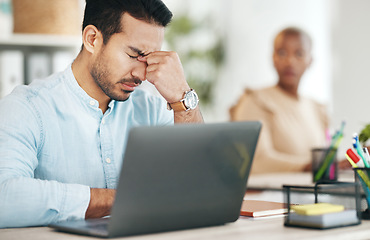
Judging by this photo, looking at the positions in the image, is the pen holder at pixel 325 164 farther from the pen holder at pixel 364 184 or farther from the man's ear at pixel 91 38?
the man's ear at pixel 91 38

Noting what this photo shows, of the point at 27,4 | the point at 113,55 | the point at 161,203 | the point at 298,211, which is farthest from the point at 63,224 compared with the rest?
the point at 27,4

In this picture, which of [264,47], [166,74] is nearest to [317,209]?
[166,74]

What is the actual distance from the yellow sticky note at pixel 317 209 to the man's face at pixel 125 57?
27.0 inches

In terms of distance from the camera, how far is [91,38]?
1658 mm

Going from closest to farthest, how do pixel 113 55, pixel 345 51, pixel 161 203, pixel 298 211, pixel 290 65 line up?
pixel 161 203
pixel 298 211
pixel 113 55
pixel 290 65
pixel 345 51

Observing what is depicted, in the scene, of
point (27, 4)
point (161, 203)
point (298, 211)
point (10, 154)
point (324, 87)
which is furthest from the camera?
point (324, 87)

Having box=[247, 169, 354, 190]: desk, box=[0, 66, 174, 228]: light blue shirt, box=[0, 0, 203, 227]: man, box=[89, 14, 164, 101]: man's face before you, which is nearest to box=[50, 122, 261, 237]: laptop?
box=[0, 66, 174, 228]: light blue shirt

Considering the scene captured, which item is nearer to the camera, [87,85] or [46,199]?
[46,199]

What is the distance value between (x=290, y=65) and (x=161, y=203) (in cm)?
260

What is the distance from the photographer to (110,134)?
166 cm

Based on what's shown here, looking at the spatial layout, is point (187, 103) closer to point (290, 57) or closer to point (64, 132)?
point (64, 132)

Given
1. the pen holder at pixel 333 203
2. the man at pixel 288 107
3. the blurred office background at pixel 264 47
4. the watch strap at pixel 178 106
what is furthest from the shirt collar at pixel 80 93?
the blurred office background at pixel 264 47

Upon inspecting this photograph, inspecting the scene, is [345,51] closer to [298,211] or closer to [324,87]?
[324,87]

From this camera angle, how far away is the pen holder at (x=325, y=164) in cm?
221
